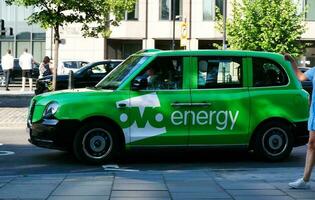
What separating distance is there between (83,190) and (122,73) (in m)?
3.36

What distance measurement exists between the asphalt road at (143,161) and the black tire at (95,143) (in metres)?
0.16

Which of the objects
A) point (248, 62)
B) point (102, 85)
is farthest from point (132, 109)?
point (248, 62)

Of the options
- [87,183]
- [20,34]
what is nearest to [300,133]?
[87,183]

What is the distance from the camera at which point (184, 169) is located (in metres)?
9.56

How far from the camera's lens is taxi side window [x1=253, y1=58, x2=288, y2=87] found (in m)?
10.2

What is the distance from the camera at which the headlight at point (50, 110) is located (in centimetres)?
967

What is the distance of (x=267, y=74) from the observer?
33.9ft

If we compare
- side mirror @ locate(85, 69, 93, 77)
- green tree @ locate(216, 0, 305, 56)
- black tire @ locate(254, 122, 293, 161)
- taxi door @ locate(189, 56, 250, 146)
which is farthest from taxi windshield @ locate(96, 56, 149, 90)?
green tree @ locate(216, 0, 305, 56)

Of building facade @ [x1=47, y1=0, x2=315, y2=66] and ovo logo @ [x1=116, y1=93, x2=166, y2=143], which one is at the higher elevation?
building facade @ [x1=47, y1=0, x2=315, y2=66]

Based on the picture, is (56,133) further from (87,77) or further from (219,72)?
(87,77)

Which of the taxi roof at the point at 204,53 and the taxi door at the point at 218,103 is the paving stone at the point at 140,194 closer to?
the taxi door at the point at 218,103

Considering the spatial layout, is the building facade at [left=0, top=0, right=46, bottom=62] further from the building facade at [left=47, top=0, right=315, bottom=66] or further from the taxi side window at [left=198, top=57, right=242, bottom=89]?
the taxi side window at [left=198, top=57, right=242, bottom=89]

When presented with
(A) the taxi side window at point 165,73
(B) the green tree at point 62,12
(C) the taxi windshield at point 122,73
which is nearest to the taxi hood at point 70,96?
(C) the taxi windshield at point 122,73

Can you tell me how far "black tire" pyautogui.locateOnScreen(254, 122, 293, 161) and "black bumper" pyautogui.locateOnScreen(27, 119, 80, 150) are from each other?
2967 millimetres
